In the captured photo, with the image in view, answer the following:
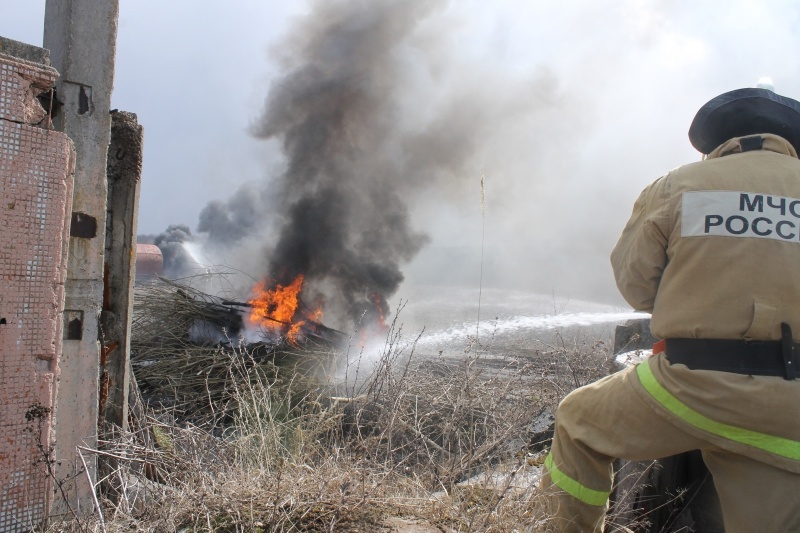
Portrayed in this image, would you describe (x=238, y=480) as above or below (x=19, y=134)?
below

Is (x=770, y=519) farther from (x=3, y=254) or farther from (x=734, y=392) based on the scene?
(x=3, y=254)

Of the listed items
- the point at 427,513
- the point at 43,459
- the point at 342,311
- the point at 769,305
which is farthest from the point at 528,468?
the point at 342,311

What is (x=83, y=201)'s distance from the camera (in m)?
2.81

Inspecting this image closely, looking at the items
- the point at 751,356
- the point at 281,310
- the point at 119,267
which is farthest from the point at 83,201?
the point at 281,310

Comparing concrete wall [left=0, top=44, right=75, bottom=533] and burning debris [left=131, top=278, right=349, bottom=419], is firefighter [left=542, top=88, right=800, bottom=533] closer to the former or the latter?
concrete wall [left=0, top=44, right=75, bottom=533]

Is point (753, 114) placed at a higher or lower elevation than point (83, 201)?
higher

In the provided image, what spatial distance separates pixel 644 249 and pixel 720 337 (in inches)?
17.4

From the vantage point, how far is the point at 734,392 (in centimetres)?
198

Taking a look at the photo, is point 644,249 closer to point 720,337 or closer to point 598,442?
point 720,337

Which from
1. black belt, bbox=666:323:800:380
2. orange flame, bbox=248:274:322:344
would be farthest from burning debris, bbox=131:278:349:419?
black belt, bbox=666:323:800:380

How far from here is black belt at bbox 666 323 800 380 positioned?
200 centimetres

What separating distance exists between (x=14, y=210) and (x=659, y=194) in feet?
8.38

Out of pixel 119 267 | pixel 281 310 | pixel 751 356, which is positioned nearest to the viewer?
pixel 751 356

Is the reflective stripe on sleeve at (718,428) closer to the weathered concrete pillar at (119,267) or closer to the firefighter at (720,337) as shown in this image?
the firefighter at (720,337)
